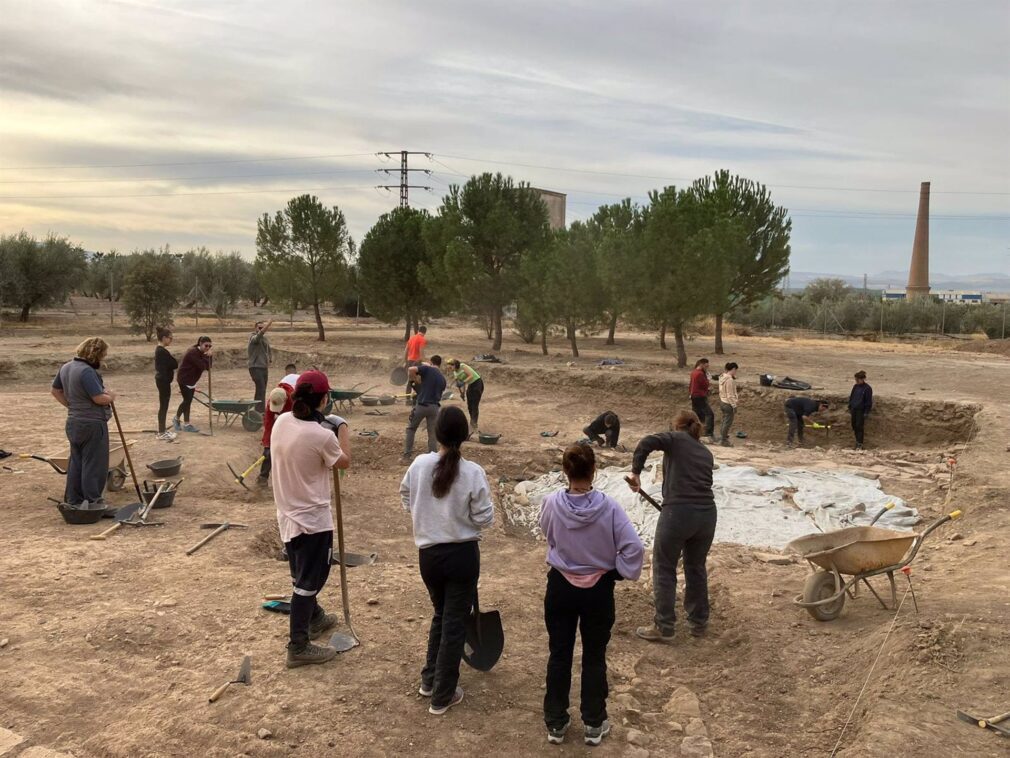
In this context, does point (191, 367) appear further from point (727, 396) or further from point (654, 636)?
point (727, 396)

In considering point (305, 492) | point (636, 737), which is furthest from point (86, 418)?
point (636, 737)

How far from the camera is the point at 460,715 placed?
12.3 feet

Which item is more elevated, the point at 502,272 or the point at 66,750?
the point at 502,272

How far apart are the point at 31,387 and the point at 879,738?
19567mm

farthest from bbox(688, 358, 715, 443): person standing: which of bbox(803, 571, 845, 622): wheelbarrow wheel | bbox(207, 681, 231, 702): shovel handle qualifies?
bbox(207, 681, 231, 702): shovel handle

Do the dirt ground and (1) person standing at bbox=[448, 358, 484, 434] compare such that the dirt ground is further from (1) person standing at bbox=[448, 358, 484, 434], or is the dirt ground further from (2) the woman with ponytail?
(1) person standing at bbox=[448, 358, 484, 434]

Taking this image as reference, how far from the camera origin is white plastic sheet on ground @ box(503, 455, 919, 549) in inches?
306

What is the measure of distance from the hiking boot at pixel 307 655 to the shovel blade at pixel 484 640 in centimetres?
83

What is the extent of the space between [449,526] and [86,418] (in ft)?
15.4

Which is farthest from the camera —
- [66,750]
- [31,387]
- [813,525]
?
[31,387]

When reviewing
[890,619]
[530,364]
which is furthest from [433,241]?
[890,619]

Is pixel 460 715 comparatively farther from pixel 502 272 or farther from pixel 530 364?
pixel 502 272

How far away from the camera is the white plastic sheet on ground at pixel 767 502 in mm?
7777

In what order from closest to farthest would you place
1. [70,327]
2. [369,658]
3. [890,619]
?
[369,658], [890,619], [70,327]
